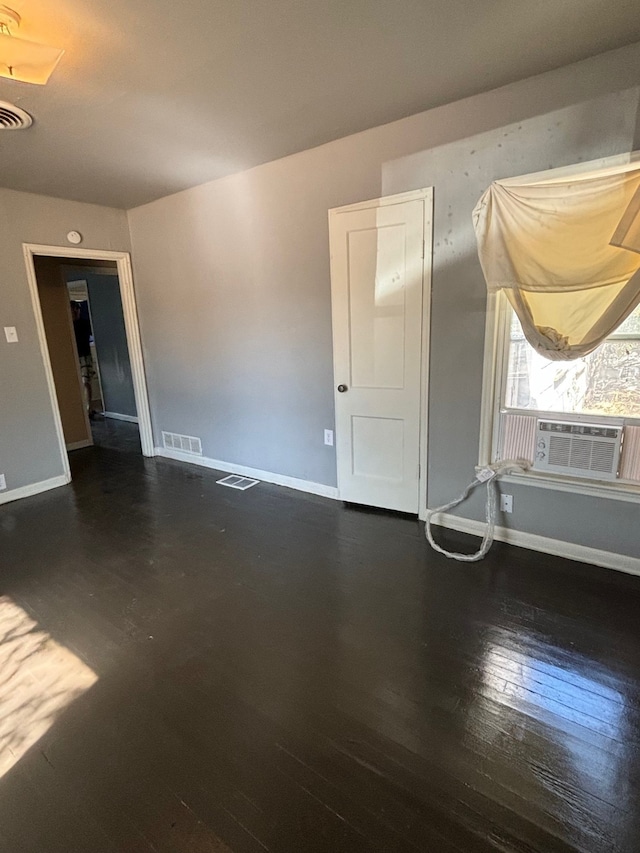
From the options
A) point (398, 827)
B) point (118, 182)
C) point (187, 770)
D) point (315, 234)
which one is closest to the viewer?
point (398, 827)

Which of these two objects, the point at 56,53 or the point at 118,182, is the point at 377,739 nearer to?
the point at 56,53

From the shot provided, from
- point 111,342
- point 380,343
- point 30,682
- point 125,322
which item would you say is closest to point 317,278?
point 380,343

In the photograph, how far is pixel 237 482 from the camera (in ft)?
12.9

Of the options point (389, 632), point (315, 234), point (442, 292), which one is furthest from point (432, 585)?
point (315, 234)

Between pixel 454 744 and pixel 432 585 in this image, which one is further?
pixel 432 585

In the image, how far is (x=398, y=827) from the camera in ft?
4.03

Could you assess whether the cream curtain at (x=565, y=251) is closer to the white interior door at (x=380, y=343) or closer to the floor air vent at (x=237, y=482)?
the white interior door at (x=380, y=343)

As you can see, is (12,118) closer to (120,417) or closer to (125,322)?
(125,322)

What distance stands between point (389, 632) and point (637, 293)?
1.91 meters

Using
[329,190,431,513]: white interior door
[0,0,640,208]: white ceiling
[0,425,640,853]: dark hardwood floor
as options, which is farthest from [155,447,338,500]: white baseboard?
[0,0,640,208]: white ceiling

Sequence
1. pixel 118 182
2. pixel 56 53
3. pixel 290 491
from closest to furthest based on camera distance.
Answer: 1. pixel 56 53
2. pixel 118 182
3. pixel 290 491

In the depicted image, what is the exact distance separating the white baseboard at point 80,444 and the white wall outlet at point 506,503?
15.7 ft

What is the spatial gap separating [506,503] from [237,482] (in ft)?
7.47

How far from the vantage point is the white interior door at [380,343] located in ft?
9.02
